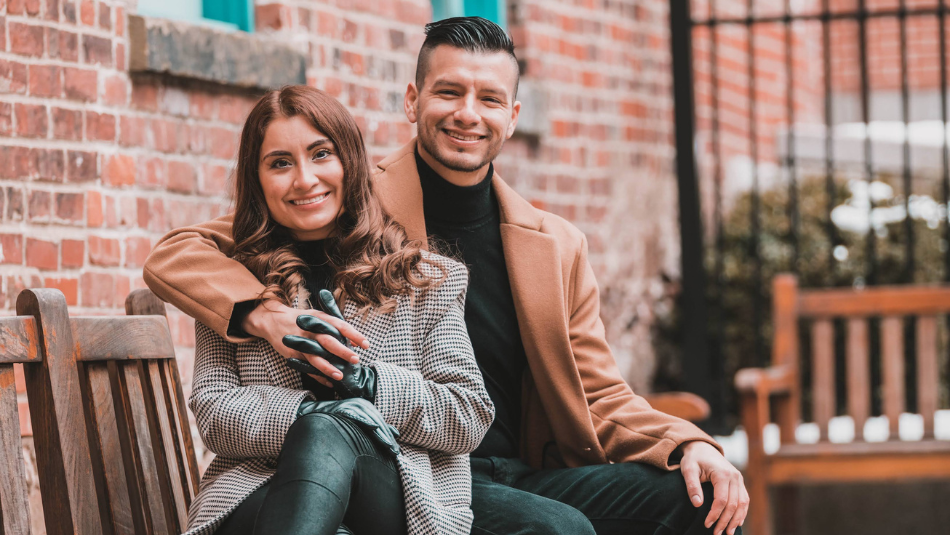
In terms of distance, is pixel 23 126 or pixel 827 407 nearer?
pixel 23 126

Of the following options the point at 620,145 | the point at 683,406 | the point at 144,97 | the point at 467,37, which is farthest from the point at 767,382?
the point at 144,97

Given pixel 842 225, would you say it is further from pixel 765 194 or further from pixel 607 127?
pixel 607 127

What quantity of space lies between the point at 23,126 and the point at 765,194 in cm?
438

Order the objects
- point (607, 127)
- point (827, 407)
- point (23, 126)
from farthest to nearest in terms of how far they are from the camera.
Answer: point (607, 127) < point (827, 407) < point (23, 126)

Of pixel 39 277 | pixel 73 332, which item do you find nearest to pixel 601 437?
pixel 73 332

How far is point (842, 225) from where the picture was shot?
5.99 metres

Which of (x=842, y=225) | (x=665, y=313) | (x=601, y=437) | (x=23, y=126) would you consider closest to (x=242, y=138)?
(x=23, y=126)

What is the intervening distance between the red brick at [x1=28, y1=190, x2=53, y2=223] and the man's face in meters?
0.95

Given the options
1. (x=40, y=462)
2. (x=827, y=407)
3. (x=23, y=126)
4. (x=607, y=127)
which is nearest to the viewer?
(x=40, y=462)

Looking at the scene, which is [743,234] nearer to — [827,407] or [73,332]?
[827,407]

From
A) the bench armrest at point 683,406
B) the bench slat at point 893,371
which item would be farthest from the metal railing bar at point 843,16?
the bench armrest at point 683,406

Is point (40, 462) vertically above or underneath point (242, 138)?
underneath

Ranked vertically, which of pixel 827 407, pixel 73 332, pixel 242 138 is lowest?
pixel 827 407

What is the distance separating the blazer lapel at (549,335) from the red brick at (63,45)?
121 centimetres
